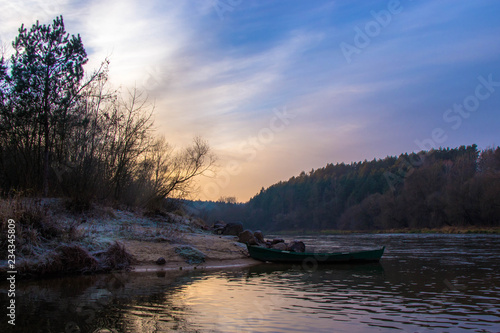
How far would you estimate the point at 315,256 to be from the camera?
2195cm

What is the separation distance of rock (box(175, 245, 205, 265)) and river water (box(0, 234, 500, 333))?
105 inches

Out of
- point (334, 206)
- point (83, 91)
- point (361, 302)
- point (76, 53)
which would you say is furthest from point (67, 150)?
point (334, 206)

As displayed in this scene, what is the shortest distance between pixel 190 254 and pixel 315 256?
673 cm

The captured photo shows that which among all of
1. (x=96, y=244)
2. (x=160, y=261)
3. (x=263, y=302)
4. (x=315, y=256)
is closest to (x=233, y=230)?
(x=315, y=256)

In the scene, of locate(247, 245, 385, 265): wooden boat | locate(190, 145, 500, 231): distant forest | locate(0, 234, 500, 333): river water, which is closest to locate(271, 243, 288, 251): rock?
locate(247, 245, 385, 265): wooden boat

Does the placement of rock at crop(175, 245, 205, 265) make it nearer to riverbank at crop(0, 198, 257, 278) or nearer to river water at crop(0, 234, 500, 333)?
riverbank at crop(0, 198, 257, 278)

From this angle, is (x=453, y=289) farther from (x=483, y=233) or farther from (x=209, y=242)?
(x=483, y=233)

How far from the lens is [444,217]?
68.7 meters

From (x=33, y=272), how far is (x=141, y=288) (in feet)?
14.9

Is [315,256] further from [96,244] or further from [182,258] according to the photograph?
[96,244]

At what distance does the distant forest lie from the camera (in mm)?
63625

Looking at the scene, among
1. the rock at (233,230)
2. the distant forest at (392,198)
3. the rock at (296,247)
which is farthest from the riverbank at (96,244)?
the distant forest at (392,198)

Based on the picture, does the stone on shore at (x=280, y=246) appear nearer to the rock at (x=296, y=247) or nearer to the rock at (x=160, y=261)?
the rock at (x=296, y=247)

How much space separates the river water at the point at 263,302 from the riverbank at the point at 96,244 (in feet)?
3.03
